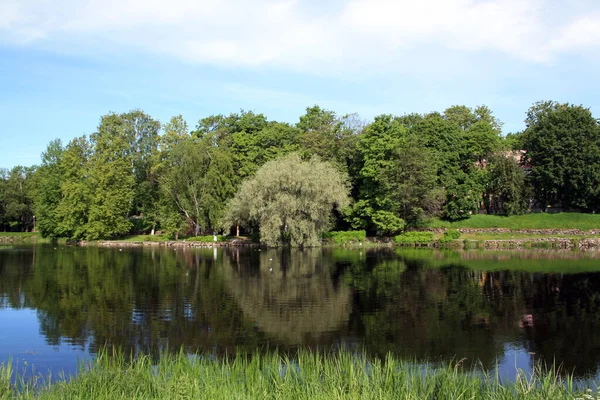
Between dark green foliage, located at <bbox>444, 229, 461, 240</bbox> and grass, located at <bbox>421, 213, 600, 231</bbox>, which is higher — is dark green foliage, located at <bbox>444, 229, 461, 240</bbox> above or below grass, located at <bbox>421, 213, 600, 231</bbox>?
below

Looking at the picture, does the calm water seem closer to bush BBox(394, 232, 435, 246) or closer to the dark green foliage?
the dark green foliage

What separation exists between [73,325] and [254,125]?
55.6 meters

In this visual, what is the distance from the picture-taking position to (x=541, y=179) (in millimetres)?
59469

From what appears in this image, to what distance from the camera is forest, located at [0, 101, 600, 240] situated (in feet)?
184

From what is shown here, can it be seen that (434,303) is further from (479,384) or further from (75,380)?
(75,380)

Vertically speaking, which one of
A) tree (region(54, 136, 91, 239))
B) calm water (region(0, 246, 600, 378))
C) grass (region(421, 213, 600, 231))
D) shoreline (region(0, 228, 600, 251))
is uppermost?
tree (region(54, 136, 91, 239))

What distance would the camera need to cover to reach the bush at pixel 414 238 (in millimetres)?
54594

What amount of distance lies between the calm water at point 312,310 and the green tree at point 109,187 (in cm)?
2822

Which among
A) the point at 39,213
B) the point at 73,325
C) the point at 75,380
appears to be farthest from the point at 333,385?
the point at 39,213

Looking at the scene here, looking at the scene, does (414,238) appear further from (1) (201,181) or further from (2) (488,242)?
(1) (201,181)

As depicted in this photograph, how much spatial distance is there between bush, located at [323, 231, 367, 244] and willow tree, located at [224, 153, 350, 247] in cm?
408

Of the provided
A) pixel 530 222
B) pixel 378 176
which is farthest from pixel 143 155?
pixel 530 222

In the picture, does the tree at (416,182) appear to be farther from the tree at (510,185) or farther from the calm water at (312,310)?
the calm water at (312,310)

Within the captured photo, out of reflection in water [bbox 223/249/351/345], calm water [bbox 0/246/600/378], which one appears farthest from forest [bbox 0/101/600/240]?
calm water [bbox 0/246/600/378]
